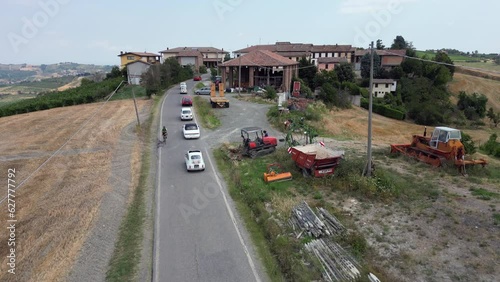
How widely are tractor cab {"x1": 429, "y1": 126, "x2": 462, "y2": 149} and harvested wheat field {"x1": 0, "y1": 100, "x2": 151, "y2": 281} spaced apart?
1829 cm

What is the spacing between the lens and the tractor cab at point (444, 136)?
20.5m

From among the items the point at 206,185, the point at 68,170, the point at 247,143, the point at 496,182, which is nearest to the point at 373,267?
the point at 206,185

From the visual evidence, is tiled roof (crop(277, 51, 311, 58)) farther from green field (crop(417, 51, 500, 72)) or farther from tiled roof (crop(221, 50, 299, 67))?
green field (crop(417, 51, 500, 72))

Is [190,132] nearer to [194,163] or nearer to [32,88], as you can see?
[194,163]

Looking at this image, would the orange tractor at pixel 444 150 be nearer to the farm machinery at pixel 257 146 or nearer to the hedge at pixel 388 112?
the farm machinery at pixel 257 146

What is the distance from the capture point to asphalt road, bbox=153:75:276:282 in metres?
11.4

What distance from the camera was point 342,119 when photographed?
4331 centimetres

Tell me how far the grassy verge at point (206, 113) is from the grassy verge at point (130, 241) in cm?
1419

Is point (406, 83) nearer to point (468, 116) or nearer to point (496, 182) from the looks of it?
point (468, 116)

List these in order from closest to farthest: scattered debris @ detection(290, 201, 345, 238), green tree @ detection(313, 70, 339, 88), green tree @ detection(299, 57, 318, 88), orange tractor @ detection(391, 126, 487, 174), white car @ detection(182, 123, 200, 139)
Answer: scattered debris @ detection(290, 201, 345, 238) < orange tractor @ detection(391, 126, 487, 174) < white car @ detection(182, 123, 200, 139) < green tree @ detection(313, 70, 339, 88) < green tree @ detection(299, 57, 318, 88)

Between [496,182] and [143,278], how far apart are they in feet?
58.1

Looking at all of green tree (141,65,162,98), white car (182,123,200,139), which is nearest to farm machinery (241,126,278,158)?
white car (182,123,200,139)

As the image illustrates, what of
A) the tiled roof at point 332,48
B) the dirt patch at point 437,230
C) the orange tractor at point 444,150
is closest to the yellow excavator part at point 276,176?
the dirt patch at point 437,230

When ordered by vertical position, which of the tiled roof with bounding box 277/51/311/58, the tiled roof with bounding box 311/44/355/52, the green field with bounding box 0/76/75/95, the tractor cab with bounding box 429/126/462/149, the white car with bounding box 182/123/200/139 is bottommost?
the green field with bounding box 0/76/75/95
